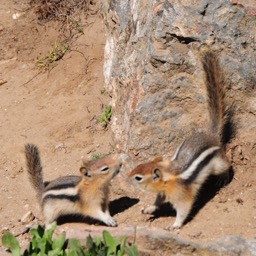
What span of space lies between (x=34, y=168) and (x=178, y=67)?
1833mm

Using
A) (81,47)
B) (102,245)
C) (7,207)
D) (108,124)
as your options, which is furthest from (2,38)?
(102,245)

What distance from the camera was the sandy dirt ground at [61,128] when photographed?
6.28 m

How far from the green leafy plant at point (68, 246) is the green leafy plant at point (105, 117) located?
102 inches

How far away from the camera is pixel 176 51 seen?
6492mm

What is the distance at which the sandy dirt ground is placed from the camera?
6281 mm

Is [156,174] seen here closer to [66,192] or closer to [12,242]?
[66,192]

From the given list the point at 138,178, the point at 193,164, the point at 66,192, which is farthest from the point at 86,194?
the point at 193,164

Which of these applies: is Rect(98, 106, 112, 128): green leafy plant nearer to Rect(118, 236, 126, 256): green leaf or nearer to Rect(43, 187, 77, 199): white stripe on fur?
Rect(43, 187, 77, 199): white stripe on fur

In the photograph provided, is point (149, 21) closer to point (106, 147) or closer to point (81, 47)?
point (106, 147)

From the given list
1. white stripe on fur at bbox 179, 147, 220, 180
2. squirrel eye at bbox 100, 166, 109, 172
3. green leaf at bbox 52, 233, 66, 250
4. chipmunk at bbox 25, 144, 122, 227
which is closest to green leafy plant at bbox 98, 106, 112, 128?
chipmunk at bbox 25, 144, 122, 227

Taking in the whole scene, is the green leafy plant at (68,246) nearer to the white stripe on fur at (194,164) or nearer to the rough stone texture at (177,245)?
the rough stone texture at (177,245)

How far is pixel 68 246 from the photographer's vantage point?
5477 millimetres

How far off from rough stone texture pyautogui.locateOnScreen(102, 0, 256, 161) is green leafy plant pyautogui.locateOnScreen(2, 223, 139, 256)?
1650mm

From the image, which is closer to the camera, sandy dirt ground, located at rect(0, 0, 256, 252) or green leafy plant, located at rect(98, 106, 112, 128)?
sandy dirt ground, located at rect(0, 0, 256, 252)
